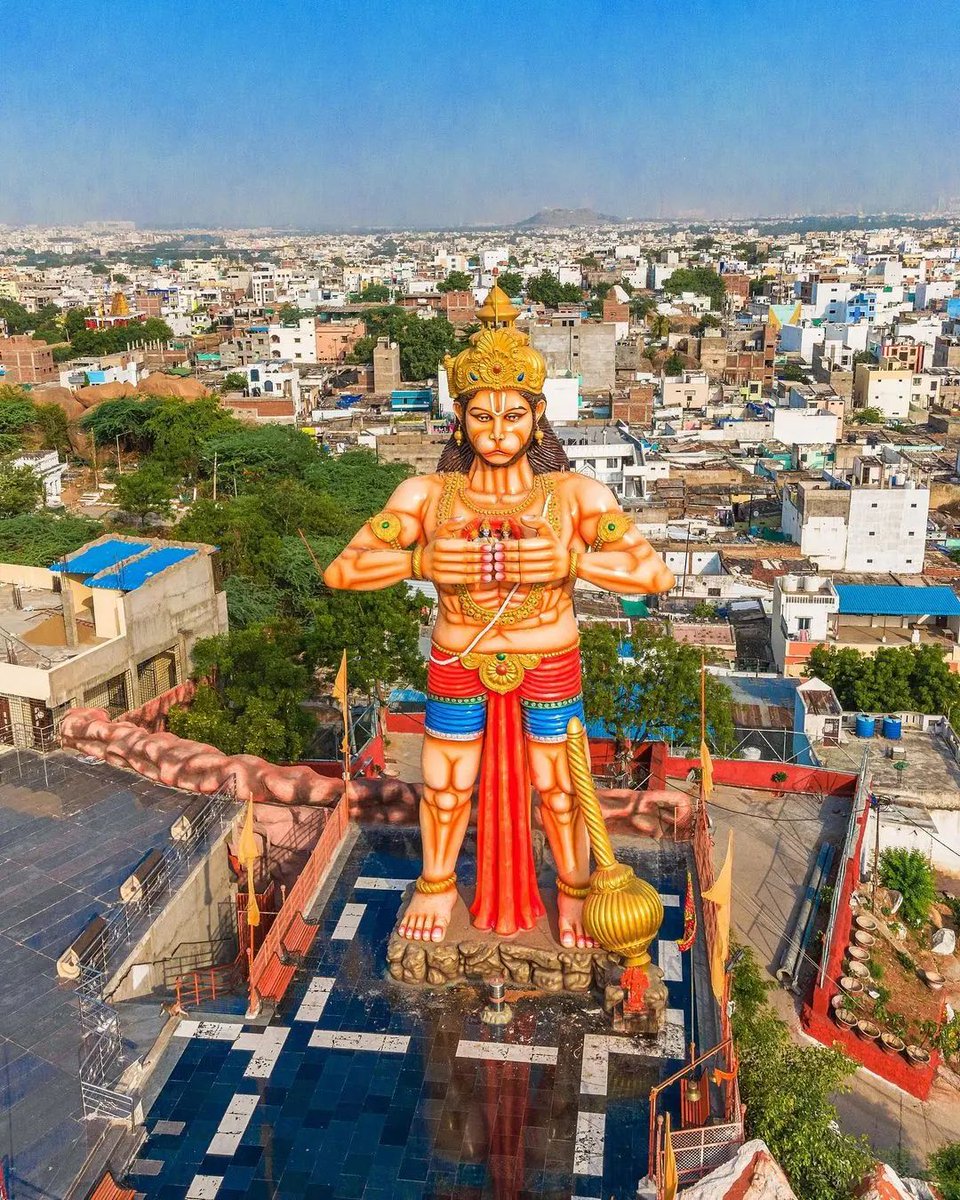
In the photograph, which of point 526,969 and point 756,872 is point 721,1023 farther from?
point 756,872

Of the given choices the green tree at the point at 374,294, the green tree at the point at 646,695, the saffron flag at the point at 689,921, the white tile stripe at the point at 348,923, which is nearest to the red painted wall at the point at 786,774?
the green tree at the point at 646,695

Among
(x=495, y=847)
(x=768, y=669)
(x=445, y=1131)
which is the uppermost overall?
(x=495, y=847)

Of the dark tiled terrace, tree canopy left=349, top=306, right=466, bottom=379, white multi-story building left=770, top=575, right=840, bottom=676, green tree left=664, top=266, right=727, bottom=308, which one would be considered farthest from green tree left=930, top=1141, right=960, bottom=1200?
green tree left=664, top=266, right=727, bottom=308

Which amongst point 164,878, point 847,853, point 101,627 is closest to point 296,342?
point 101,627

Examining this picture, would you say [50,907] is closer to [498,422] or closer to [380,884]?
[380,884]

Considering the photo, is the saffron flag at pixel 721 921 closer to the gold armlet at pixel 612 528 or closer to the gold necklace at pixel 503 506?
the gold armlet at pixel 612 528

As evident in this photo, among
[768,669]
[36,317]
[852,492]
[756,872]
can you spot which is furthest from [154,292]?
[756,872]
